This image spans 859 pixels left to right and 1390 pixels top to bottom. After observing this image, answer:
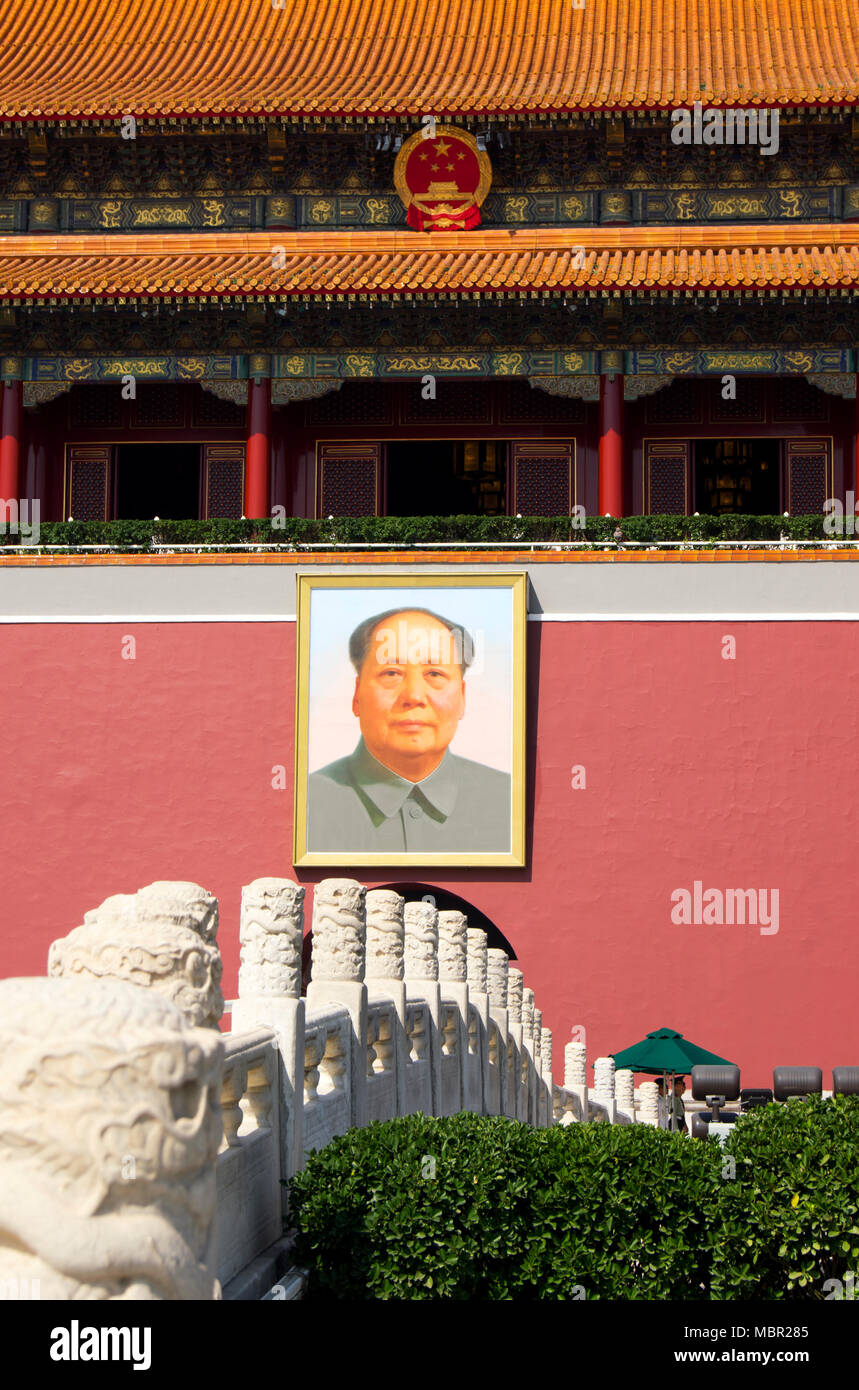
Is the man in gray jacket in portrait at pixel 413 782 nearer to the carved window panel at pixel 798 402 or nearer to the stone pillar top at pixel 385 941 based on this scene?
the carved window panel at pixel 798 402

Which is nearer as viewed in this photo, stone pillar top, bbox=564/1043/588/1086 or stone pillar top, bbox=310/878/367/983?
stone pillar top, bbox=310/878/367/983

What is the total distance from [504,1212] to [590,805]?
10318mm

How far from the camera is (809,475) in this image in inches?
792

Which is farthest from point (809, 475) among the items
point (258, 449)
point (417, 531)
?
point (258, 449)

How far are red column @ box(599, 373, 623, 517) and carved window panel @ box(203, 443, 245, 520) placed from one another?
4321 millimetres

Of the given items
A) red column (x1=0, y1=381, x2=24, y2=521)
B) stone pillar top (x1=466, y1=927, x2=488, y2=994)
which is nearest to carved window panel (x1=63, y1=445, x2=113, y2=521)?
red column (x1=0, y1=381, x2=24, y2=521)

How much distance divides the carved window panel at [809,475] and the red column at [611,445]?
232cm

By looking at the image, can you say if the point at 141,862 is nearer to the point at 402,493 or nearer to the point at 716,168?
the point at 402,493

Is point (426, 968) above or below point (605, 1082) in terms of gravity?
above

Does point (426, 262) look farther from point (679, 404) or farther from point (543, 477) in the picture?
point (679, 404)

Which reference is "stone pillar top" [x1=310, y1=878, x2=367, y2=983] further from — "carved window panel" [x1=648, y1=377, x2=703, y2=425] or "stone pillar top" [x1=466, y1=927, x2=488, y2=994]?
"carved window panel" [x1=648, y1=377, x2=703, y2=425]

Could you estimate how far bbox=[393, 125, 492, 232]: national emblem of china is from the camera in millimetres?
20219

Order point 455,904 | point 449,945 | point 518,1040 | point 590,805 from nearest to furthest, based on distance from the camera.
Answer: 1. point 449,945
2. point 518,1040
3. point 590,805
4. point 455,904

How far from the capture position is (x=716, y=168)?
20.3 meters
